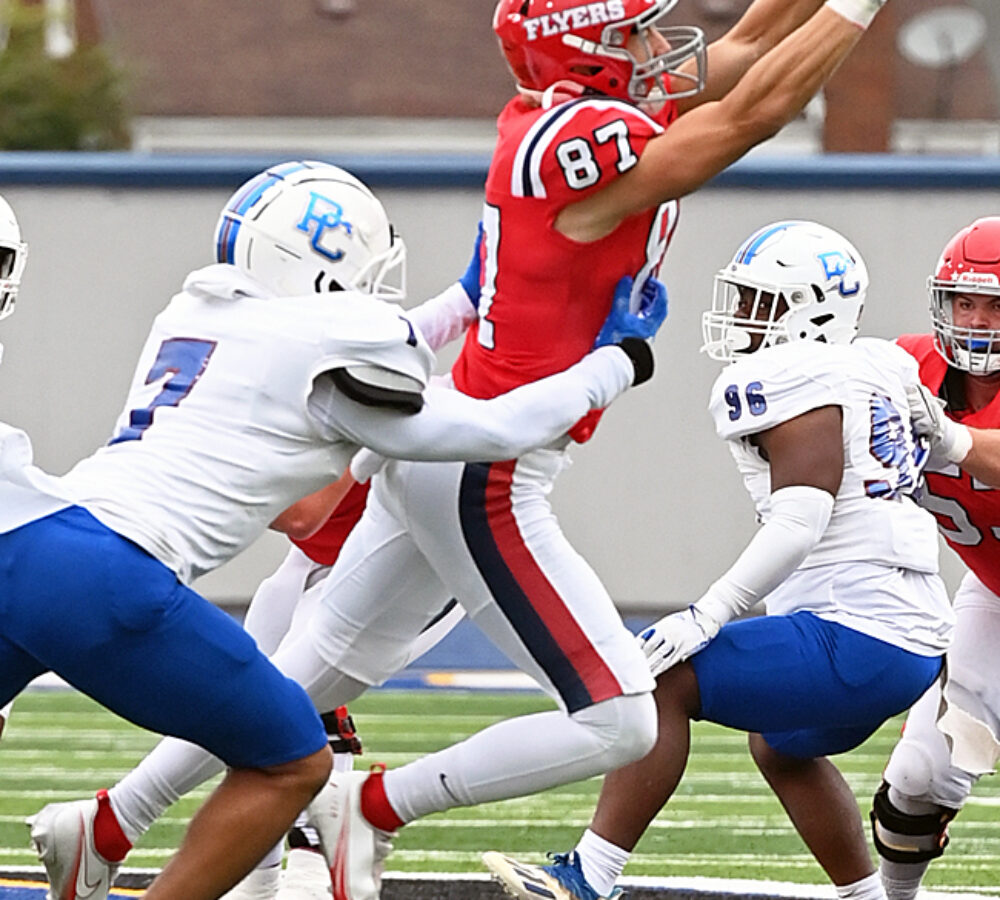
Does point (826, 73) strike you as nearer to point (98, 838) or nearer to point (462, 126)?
point (98, 838)

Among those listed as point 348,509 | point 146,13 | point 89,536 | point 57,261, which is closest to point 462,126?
point 146,13

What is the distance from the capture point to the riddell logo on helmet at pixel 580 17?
12.3 feet

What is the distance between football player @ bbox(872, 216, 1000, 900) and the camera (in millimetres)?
4179

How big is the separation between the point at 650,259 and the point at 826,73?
0.46 metres

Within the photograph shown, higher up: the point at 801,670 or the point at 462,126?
the point at 801,670

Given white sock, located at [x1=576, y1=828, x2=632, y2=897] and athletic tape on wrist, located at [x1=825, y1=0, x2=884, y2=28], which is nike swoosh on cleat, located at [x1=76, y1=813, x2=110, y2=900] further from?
athletic tape on wrist, located at [x1=825, y1=0, x2=884, y2=28]

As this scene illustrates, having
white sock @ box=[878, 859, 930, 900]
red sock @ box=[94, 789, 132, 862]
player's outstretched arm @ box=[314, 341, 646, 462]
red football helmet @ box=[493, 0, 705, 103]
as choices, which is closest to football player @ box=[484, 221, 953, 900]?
white sock @ box=[878, 859, 930, 900]

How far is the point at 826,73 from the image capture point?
144 inches

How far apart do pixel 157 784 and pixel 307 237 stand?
1076 millimetres

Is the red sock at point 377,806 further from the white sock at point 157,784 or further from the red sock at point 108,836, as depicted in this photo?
the red sock at point 108,836

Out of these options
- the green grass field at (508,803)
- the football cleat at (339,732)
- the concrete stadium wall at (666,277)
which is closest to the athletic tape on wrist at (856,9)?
the green grass field at (508,803)

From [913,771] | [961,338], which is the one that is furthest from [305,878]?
[961,338]

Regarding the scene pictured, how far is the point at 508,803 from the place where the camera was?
18.5ft

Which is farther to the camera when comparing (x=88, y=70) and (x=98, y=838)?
(x=88, y=70)
